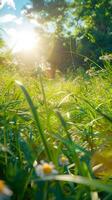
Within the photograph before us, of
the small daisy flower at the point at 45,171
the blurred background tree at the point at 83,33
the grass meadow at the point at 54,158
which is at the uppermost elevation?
the small daisy flower at the point at 45,171

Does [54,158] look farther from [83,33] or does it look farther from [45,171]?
[83,33]

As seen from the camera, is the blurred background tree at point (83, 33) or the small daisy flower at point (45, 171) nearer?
the small daisy flower at point (45, 171)

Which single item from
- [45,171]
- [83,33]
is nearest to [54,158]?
[45,171]

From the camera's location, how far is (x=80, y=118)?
2.19m

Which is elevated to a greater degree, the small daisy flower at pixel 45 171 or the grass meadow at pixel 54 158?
the small daisy flower at pixel 45 171

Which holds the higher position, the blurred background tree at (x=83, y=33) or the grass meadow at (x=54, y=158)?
the grass meadow at (x=54, y=158)

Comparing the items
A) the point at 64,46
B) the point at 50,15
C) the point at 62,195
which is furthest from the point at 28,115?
the point at 50,15

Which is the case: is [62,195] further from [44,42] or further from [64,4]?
[64,4]

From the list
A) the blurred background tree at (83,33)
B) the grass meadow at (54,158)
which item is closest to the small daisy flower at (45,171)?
the grass meadow at (54,158)

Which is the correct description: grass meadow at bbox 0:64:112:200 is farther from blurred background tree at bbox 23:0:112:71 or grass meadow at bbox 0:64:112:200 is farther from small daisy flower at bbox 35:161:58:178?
blurred background tree at bbox 23:0:112:71

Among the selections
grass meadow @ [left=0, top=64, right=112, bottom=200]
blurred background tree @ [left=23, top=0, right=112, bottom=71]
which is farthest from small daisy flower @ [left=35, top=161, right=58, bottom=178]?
blurred background tree @ [left=23, top=0, right=112, bottom=71]

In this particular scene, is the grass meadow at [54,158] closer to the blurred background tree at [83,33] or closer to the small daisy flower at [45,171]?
the small daisy flower at [45,171]

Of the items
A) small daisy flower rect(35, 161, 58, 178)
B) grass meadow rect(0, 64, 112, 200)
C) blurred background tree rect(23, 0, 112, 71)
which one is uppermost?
small daisy flower rect(35, 161, 58, 178)

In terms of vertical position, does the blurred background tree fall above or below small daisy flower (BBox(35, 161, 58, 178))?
below
